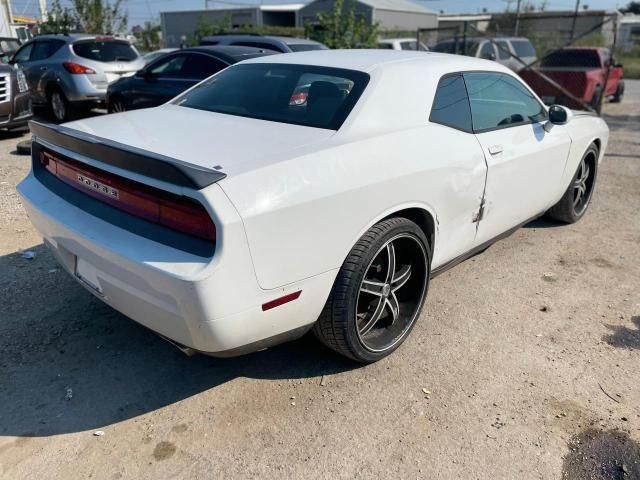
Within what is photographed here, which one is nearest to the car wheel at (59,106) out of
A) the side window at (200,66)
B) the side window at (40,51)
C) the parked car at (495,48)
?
the side window at (40,51)

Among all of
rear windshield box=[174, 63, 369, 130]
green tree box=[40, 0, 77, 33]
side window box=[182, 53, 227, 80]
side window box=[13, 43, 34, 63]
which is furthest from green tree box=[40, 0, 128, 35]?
rear windshield box=[174, 63, 369, 130]

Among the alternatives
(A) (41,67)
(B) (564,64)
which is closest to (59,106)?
(A) (41,67)

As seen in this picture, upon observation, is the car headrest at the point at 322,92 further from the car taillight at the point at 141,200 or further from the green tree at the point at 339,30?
the green tree at the point at 339,30

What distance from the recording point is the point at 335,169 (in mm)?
2439

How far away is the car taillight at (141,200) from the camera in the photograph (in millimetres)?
2119

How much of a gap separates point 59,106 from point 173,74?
308 centimetres

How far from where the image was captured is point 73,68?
927 centimetres

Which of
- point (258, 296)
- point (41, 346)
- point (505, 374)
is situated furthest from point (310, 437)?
point (41, 346)

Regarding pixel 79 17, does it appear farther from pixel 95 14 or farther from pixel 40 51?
pixel 40 51

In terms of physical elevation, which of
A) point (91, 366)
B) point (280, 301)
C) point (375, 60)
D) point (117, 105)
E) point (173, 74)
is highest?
point (375, 60)

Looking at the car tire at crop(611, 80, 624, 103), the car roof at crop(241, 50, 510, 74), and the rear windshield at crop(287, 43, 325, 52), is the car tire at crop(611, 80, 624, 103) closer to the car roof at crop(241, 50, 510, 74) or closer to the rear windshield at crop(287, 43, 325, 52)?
the rear windshield at crop(287, 43, 325, 52)

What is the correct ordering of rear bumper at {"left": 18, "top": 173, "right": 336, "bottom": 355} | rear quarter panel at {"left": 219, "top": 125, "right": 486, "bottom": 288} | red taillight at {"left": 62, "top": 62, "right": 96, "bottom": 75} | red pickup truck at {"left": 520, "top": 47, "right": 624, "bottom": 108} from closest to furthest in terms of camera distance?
rear bumper at {"left": 18, "top": 173, "right": 336, "bottom": 355} → rear quarter panel at {"left": 219, "top": 125, "right": 486, "bottom": 288} → red taillight at {"left": 62, "top": 62, "right": 96, "bottom": 75} → red pickup truck at {"left": 520, "top": 47, "right": 624, "bottom": 108}

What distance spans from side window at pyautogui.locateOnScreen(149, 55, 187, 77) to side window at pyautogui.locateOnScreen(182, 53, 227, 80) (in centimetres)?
13

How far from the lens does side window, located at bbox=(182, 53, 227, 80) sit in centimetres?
750
